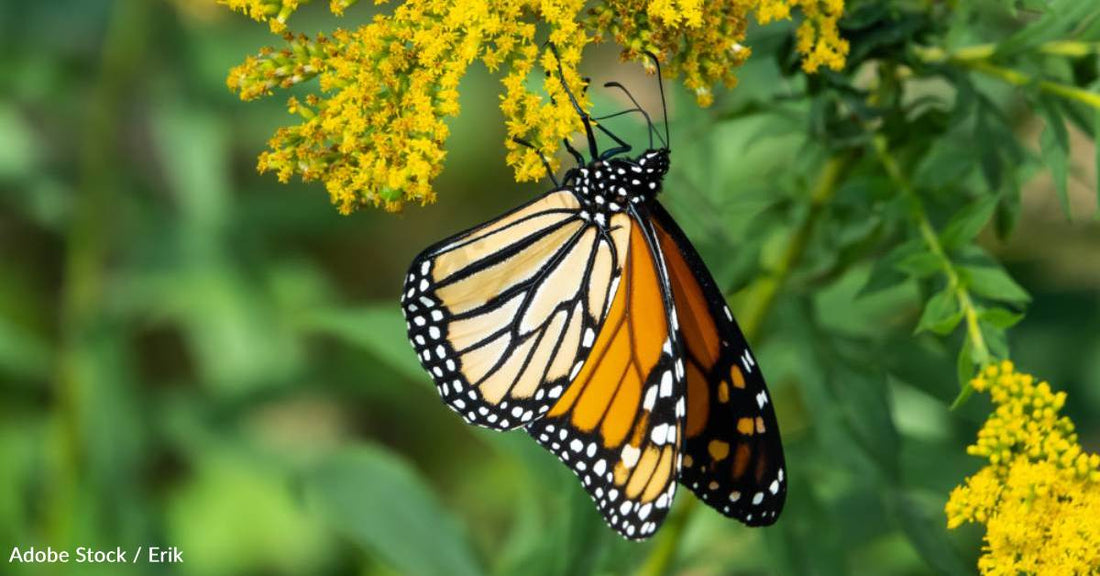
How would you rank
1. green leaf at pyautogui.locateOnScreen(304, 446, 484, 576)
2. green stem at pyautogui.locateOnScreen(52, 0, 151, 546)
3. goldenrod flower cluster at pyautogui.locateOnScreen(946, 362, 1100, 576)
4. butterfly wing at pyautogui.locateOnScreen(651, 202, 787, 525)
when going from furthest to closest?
green stem at pyautogui.locateOnScreen(52, 0, 151, 546)
green leaf at pyautogui.locateOnScreen(304, 446, 484, 576)
butterfly wing at pyautogui.locateOnScreen(651, 202, 787, 525)
goldenrod flower cluster at pyautogui.locateOnScreen(946, 362, 1100, 576)

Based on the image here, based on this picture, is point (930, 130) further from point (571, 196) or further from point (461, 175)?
point (461, 175)

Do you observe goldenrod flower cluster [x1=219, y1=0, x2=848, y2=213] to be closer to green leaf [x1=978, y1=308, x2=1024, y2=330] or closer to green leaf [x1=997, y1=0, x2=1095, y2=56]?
green leaf [x1=997, y1=0, x2=1095, y2=56]

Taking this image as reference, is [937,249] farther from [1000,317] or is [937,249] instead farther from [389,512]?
[389,512]

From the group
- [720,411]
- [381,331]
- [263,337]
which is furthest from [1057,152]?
[263,337]

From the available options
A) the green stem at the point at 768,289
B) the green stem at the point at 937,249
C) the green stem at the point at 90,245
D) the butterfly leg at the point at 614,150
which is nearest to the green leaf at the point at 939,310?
the green stem at the point at 937,249

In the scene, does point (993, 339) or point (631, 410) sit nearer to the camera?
point (993, 339)

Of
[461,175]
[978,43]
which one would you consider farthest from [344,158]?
[461,175]

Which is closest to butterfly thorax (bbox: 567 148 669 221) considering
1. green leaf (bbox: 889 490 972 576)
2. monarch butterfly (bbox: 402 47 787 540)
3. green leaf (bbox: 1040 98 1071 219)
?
monarch butterfly (bbox: 402 47 787 540)
